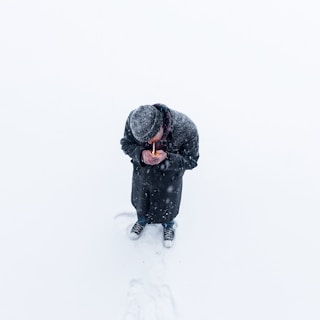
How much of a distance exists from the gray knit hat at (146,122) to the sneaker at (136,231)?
1.43 meters

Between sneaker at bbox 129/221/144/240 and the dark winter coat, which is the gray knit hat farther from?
sneaker at bbox 129/221/144/240

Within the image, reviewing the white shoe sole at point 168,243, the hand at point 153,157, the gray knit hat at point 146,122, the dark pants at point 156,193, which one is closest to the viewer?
the gray knit hat at point 146,122

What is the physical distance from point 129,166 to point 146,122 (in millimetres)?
2033

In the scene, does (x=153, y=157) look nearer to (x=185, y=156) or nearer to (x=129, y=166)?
(x=185, y=156)

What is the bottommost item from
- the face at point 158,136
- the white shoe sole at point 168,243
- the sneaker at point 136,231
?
the white shoe sole at point 168,243

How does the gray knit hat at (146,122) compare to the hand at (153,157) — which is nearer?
the gray knit hat at (146,122)

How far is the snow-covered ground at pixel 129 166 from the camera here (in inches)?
123

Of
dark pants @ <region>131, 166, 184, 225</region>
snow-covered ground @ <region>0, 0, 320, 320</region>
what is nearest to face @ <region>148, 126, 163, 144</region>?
dark pants @ <region>131, 166, 184, 225</region>

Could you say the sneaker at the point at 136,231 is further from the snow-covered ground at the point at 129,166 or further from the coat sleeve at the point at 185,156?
the coat sleeve at the point at 185,156

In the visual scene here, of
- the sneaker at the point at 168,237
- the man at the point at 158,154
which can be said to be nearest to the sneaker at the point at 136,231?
the sneaker at the point at 168,237

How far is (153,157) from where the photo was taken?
245 centimetres

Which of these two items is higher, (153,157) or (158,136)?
A: (158,136)

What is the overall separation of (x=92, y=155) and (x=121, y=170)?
16.4 inches

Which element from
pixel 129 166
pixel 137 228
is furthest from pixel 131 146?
pixel 129 166
